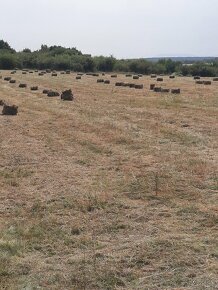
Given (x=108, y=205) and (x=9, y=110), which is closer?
(x=108, y=205)

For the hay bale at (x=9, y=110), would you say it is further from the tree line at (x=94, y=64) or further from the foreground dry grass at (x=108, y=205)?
the tree line at (x=94, y=64)

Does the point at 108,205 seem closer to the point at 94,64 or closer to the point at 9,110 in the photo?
the point at 9,110

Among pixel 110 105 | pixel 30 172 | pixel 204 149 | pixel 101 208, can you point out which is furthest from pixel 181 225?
pixel 110 105

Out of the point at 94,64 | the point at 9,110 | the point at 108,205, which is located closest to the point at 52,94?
the point at 9,110

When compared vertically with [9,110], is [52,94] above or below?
above

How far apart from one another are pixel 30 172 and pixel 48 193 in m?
1.54

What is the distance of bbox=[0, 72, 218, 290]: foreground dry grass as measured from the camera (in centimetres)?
580

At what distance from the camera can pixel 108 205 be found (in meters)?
8.09

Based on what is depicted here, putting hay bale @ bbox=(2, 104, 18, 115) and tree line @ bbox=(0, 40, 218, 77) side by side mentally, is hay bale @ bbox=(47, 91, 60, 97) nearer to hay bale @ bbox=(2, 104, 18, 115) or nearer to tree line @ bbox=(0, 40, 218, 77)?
hay bale @ bbox=(2, 104, 18, 115)

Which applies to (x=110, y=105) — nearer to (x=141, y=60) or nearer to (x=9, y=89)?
(x=9, y=89)

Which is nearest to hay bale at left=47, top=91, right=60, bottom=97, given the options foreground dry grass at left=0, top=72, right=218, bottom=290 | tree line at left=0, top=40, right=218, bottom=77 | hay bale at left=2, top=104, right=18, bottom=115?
hay bale at left=2, top=104, right=18, bottom=115

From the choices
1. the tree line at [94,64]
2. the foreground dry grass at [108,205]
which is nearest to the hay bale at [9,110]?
the foreground dry grass at [108,205]

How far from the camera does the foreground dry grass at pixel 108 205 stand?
5801 mm

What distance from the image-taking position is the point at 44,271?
5859 mm
